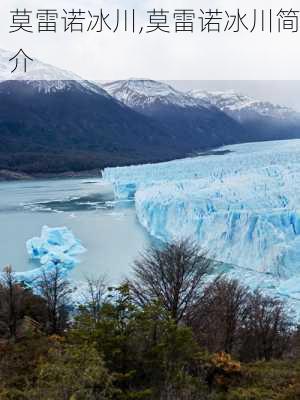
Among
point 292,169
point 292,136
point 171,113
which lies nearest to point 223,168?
point 292,169

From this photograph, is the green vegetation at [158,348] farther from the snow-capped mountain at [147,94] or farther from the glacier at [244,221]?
the snow-capped mountain at [147,94]

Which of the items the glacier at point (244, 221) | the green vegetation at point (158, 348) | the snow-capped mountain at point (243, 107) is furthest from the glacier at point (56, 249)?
the snow-capped mountain at point (243, 107)

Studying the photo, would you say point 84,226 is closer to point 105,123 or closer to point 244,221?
point 244,221

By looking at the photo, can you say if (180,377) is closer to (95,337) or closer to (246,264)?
(95,337)

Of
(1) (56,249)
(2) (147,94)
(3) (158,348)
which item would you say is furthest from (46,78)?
(3) (158,348)

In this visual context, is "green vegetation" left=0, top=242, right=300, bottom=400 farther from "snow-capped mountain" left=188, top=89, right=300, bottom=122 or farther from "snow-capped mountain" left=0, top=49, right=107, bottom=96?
"snow-capped mountain" left=188, top=89, right=300, bottom=122

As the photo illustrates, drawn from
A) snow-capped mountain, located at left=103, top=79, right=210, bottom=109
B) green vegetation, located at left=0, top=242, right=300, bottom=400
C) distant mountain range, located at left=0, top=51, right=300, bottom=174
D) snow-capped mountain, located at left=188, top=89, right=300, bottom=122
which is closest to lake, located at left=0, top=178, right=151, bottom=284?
green vegetation, located at left=0, top=242, right=300, bottom=400
